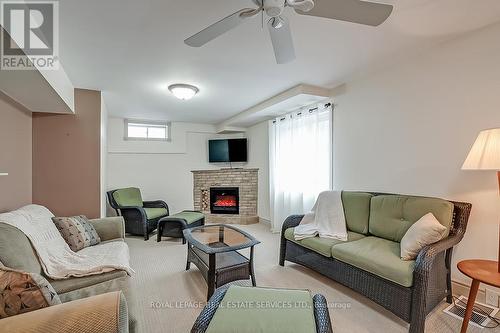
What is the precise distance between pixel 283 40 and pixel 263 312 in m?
1.75

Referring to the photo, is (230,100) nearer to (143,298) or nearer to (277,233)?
(277,233)

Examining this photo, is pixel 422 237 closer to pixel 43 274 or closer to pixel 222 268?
pixel 222 268

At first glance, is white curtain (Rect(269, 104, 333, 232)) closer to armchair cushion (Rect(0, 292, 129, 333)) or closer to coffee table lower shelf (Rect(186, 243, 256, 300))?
coffee table lower shelf (Rect(186, 243, 256, 300))

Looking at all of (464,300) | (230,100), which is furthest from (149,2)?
(464,300)

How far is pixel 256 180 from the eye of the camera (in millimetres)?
5508

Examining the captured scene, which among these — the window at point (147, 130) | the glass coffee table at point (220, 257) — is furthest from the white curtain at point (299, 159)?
the window at point (147, 130)

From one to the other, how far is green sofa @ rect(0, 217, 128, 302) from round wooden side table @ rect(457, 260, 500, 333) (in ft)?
7.58

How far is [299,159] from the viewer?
159 inches

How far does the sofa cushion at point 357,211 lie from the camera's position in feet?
8.82

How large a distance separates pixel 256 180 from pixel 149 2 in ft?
13.8

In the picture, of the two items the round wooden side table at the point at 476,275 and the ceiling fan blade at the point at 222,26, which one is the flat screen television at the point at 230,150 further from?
the round wooden side table at the point at 476,275

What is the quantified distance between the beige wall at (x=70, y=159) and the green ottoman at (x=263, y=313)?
282 cm

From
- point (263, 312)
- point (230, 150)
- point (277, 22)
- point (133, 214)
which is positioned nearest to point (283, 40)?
point (277, 22)

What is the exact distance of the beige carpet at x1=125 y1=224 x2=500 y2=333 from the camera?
1.80 meters
